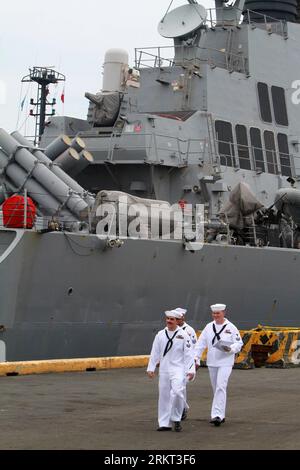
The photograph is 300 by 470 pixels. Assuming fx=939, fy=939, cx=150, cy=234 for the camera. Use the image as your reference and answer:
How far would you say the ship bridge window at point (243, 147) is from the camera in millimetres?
21703

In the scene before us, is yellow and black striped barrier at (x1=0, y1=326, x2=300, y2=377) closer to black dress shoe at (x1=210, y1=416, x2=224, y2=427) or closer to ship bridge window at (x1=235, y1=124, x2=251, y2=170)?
ship bridge window at (x1=235, y1=124, x2=251, y2=170)

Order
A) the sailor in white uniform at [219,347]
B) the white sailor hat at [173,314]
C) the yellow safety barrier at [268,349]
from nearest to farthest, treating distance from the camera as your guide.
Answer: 1. the white sailor hat at [173,314]
2. the sailor in white uniform at [219,347]
3. the yellow safety barrier at [268,349]

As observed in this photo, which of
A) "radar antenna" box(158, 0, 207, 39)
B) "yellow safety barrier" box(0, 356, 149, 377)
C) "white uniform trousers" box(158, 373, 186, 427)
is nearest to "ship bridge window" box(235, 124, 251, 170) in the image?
"radar antenna" box(158, 0, 207, 39)

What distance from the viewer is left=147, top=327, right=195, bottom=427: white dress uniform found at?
379 inches

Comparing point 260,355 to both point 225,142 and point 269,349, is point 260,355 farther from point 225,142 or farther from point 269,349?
point 225,142

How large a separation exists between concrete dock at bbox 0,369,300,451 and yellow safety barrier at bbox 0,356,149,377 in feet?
1.03

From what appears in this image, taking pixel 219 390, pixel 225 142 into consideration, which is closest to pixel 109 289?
pixel 225 142

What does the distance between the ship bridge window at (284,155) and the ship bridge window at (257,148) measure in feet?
2.71

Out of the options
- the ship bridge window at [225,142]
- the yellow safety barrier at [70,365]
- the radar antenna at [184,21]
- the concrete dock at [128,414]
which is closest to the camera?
the concrete dock at [128,414]

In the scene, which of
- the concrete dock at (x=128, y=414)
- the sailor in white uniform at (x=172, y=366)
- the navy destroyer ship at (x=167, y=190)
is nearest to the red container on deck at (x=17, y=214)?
the navy destroyer ship at (x=167, y=190)

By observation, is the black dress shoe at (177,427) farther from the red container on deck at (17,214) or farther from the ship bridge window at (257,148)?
the ship bridge window at (257,148)

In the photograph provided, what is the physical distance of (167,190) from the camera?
20.2 metres

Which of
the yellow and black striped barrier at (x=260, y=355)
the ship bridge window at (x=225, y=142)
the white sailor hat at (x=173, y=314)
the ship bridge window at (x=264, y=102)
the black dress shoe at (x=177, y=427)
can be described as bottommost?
the black dress shoe at (x=177, y=427)
